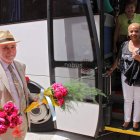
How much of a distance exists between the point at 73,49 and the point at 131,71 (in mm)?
780

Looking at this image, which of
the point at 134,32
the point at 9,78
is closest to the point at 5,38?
the point at 9,78

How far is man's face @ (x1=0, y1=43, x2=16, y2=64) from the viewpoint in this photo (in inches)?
109

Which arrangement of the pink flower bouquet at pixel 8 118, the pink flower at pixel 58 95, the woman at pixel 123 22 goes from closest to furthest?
the pink flower bouquet at pixel 8 118
the pink flower at pixel 58 95
the woman at pixel 123 22

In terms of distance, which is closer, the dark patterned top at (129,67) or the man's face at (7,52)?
the man's face at (7,52)

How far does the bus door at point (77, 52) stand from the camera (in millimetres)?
4219

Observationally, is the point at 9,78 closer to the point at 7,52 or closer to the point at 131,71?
the point at 7,52

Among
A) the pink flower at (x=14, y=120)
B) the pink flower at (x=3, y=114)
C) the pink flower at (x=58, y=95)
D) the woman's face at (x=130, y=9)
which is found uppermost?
the woman's face at (x=130, y=9)

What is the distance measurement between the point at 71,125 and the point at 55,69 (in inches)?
30.4

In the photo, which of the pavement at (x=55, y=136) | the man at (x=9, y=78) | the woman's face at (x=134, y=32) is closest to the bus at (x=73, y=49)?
the pavement at (x=55, y=136)

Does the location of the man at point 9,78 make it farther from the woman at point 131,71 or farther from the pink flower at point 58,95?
the woman at point 131,71

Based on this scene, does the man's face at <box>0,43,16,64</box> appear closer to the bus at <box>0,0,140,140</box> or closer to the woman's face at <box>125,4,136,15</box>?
the bus at <box>0,0,140,140</box>

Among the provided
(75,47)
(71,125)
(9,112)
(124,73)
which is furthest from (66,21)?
(9,112)

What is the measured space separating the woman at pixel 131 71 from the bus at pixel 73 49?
187 millimetres

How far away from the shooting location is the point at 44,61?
4754 millimetres
